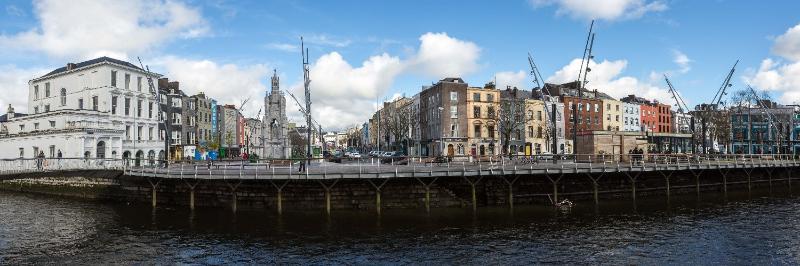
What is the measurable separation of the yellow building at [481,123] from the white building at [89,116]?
4679 centimetres

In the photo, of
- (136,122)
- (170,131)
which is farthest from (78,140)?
(170,131)

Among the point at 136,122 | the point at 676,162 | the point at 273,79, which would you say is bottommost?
the point at 676,162

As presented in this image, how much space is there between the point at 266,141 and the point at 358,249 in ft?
154

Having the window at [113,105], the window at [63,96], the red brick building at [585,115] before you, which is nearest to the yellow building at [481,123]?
→ the red brick building at [585,115]

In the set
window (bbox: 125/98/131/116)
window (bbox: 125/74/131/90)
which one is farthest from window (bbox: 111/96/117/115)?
window (bbox: 125/74/131/90)

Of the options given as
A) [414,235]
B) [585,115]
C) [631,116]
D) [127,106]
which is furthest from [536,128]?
[414,235]

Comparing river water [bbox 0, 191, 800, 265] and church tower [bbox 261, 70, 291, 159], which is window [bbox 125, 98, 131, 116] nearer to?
church tower [bbox 261, 70, 291, 159]

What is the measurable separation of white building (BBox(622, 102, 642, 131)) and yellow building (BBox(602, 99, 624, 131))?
53.2 inches

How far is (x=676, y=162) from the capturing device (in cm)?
4331

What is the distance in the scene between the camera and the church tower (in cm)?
6412

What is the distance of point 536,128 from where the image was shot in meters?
91.5

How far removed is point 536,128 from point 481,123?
12110 mm

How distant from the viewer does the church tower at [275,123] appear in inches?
2525

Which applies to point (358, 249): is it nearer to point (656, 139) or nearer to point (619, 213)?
point (619, 213)
